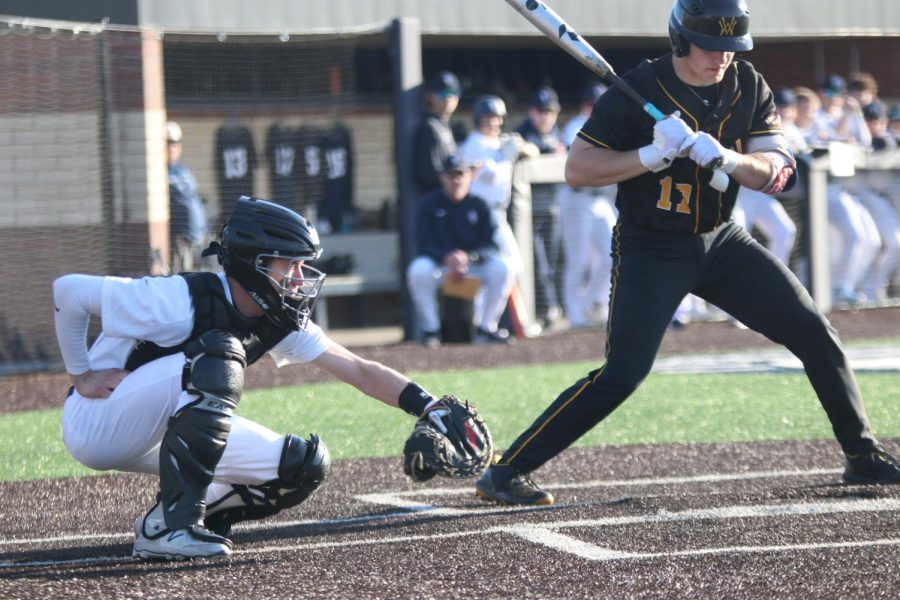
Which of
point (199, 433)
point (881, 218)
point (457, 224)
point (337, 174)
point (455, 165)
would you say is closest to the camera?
point (199, 433)

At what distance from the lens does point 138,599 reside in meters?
3.83

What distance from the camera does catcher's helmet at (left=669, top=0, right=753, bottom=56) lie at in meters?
5.16

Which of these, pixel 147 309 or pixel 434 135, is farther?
pixel 434 135

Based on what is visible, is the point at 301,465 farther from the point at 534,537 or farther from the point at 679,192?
the point at 679,192

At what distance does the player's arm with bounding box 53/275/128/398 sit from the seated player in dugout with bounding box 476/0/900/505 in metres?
A: 1.53

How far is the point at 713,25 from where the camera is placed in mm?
5168

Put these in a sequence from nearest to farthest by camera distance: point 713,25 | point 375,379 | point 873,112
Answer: point 375,379 < point 713,25 < point 873,112

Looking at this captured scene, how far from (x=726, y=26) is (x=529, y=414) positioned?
11.3ft

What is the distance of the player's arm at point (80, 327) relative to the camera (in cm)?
451

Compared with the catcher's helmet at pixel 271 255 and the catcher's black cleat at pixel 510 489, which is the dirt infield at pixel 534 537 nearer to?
the catcher's black cleat at pixel 510 489

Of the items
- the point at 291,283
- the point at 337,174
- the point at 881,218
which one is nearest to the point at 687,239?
the point at 291,283

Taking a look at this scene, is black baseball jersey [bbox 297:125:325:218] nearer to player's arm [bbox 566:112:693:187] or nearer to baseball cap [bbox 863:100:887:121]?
baseball cap [bbox 863:100:887:121]

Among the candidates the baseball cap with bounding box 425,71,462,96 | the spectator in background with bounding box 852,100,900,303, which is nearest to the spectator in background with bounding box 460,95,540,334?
the baseball cap with bounding box 425,71,462,96

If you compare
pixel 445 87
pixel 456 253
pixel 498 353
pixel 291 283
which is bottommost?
pixel 498 353
